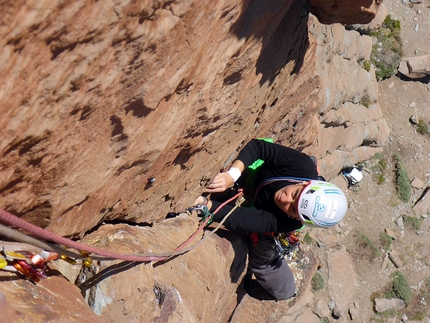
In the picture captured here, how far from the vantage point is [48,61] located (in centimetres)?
210

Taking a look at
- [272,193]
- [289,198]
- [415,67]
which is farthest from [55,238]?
[415,67]

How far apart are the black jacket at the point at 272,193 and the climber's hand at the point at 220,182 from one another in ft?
0.71

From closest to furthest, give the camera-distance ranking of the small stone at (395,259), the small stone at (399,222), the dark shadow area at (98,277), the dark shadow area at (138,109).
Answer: the dark shadow area at (138,109) → the dark shadow area at (98,277) → the small stone at (395,259) → the small stone at (399,222)

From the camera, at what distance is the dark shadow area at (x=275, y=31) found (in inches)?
132

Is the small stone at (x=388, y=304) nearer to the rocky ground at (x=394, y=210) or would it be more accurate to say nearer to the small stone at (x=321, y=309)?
the rocky ground at (x=394, y=210)

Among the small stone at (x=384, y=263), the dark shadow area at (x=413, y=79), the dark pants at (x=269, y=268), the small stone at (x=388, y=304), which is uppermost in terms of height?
the dark pants at (x=269, y=268)

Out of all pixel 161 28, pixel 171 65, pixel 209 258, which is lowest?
pixel 209 258

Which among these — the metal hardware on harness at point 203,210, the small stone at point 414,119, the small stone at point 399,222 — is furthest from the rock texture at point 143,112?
the small stone at point 414,119

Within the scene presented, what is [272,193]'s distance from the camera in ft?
15.1

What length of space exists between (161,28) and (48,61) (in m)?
0.68

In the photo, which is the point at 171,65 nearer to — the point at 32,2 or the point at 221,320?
the point at 32,2

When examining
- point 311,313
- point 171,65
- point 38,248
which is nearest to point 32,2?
point 171,65

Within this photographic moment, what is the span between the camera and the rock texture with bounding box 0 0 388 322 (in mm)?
2129

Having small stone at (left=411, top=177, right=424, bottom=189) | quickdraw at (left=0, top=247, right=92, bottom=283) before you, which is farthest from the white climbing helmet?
small stone at (left=411, top=177, right=424, bottom=189)
